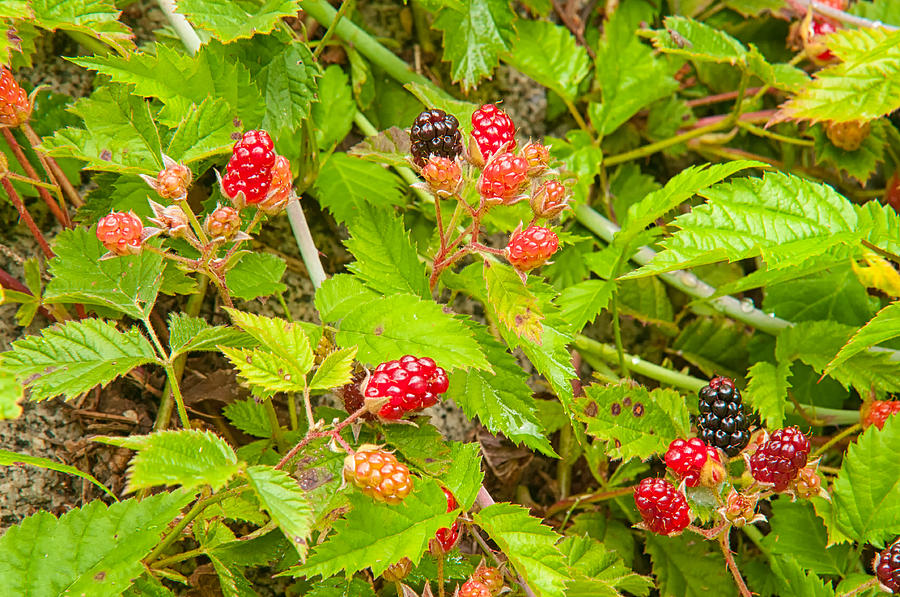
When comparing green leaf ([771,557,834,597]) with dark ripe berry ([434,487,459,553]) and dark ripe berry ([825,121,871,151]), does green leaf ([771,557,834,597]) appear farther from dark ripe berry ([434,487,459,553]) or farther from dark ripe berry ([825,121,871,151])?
dark ripe berry ([825,121,871,151])

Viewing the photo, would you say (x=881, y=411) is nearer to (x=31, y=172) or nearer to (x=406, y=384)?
(x=406, y=384)

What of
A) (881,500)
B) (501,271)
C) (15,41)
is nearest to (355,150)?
(501,271)

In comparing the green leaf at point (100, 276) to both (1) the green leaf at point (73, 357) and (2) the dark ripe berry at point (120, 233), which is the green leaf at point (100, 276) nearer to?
(1) the green leaf at point (73, 357)

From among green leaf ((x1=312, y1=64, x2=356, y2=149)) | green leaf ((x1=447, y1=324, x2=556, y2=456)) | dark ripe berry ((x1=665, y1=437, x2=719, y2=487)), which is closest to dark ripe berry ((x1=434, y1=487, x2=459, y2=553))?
green leaf ((x1=447, y1=324, x2=556, y2=456))

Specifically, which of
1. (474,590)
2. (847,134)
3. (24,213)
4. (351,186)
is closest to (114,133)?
(24,213)

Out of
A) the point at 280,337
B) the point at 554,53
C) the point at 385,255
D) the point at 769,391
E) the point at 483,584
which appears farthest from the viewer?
the point at 554,53

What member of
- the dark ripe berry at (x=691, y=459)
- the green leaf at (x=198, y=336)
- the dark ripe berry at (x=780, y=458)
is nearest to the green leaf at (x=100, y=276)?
the green leaf at (x=198, y=336)

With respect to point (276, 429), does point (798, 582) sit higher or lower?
lower

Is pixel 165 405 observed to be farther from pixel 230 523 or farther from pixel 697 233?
pixel 697 233
